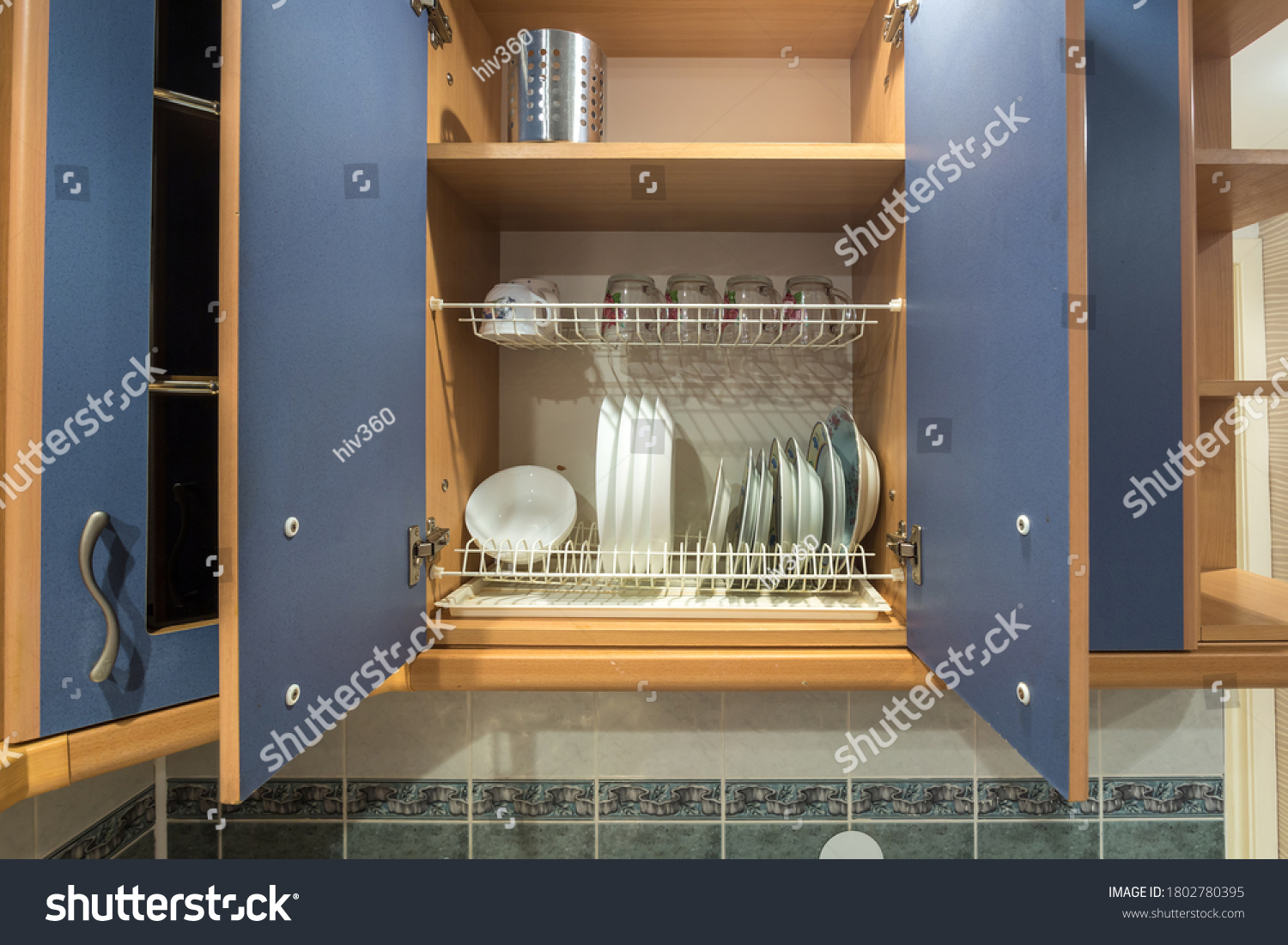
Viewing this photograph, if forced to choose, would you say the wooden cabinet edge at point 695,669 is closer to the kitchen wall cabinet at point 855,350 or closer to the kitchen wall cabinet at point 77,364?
the kitchen wall cabinet at point 855,350

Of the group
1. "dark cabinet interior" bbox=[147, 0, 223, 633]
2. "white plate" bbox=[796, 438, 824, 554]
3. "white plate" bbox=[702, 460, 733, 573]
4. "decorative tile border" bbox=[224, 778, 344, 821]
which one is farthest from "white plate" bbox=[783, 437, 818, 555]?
"decorative tile border" bbox=[224, 778, 344, 821]

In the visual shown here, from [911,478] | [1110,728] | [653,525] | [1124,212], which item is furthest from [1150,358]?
[1110,728]

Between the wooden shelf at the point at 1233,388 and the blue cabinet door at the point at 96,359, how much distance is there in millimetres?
1065

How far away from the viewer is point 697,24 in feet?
3.17

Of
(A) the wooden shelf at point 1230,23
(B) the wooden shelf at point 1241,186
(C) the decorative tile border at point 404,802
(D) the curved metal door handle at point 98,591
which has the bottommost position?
(C) the decorative tile border at point 404,802

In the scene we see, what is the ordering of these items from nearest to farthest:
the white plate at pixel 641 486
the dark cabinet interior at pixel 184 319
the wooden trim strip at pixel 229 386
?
the wooden trim strip at pixel 229 386 < the dark cabinet interior at pixel 184 319 < the white plate at pixel 641 486

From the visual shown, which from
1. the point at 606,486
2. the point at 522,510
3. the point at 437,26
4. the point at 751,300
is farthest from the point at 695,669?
the point at 437,26

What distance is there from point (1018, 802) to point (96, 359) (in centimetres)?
139

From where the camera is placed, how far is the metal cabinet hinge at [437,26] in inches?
28.8

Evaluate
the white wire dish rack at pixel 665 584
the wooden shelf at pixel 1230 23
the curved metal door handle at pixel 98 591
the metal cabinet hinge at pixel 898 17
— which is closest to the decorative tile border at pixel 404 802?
the white wire dish rack at pixel 665 584

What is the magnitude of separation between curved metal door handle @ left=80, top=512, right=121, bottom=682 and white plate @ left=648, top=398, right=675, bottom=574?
57cm

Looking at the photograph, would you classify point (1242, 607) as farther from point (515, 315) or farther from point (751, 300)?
point (515, 315)

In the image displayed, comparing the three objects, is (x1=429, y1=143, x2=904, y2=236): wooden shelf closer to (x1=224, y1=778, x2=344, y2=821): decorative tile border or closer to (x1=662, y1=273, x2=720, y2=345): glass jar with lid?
(x1=662, y1=273, x2=720, y2=345): glass jar with lid

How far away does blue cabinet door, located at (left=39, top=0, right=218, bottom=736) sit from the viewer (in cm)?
48
